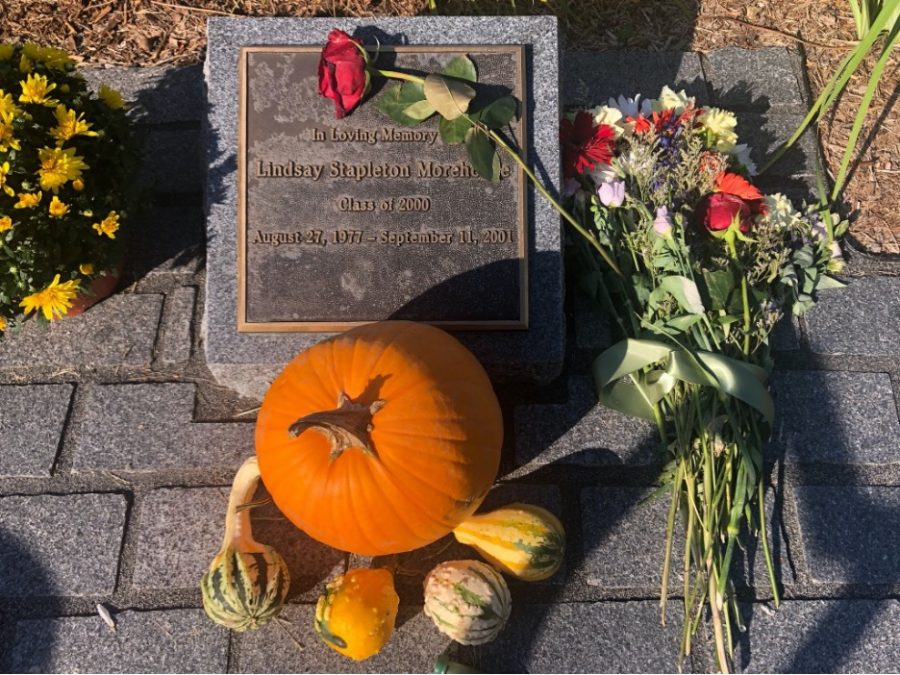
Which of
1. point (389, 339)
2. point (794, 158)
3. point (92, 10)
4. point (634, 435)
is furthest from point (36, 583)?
point (794, 158)

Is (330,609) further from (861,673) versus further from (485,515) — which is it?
(861,673)

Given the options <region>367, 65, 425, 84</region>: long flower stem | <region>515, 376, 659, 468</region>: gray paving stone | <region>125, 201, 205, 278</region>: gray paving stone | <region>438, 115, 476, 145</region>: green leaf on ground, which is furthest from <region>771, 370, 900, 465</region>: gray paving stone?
<region>125, 201, 205, 278</region>: gray paving stone

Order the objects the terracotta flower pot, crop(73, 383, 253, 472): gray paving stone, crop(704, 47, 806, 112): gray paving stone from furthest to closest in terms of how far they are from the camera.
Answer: crop(704, 47, 806, 112): gray paving stone
the terracotta flower pot
crop(73, 383, 253, 472): gray paving stone

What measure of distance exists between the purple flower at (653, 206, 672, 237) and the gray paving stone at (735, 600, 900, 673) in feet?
4.64

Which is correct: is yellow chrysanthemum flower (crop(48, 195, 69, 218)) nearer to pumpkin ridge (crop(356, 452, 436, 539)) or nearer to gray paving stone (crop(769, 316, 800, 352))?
pumpkin ridge (crop(356, 452, 436, 539))

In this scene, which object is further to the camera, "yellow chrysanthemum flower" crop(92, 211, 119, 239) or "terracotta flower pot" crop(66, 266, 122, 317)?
"terracotta flower pot" crop(66, 266, 122, 317)

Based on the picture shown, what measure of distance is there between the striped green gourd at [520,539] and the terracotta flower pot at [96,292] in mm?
1802

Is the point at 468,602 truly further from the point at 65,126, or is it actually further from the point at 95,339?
the point at 65,126

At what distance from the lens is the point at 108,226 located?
256 centimetres

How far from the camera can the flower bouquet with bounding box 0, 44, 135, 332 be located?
238 cm

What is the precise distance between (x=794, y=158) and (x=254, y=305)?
2543mm

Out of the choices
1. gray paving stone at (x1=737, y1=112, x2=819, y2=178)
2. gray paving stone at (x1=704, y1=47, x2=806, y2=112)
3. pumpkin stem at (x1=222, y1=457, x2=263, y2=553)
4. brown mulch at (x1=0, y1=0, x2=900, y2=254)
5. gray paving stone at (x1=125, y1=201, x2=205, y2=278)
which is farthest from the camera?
brown mulch at (x1=0, y1=0, x2=900, y2=254)

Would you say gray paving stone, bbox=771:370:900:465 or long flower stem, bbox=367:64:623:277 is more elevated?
long flower stem, bbox=367:64:623:277

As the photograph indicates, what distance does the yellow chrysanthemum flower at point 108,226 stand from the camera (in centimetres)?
256
